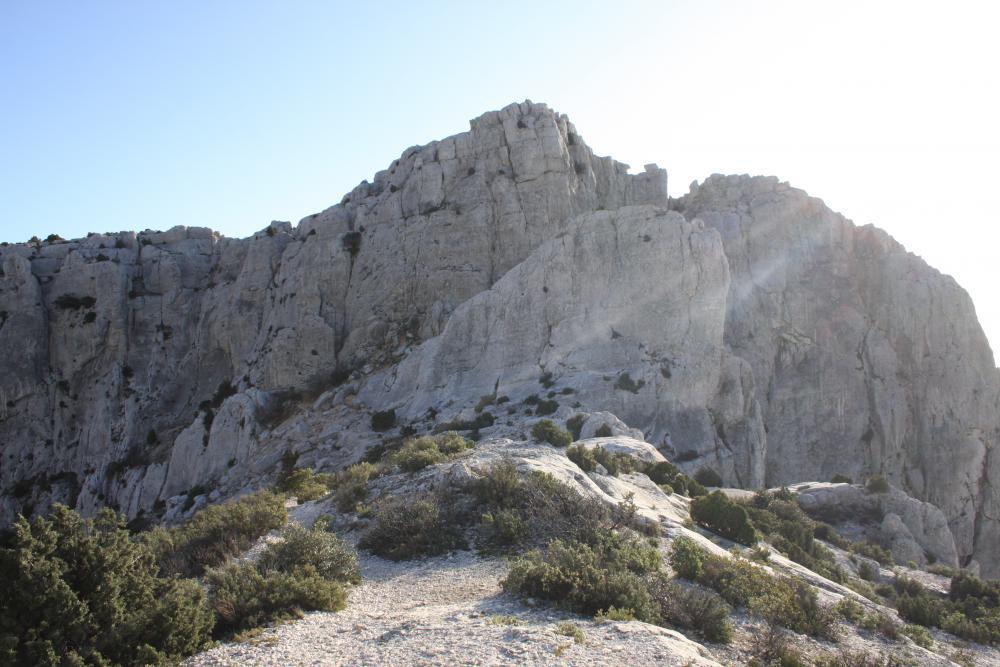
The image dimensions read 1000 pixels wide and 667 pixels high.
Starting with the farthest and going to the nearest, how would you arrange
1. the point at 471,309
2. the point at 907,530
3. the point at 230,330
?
the point at 230,330 < the point at 471,309 < the point at 907,530

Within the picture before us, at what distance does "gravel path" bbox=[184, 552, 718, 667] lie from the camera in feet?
29.0

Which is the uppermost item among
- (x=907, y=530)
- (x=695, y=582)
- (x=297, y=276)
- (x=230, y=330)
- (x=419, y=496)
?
(x=297, y=276)

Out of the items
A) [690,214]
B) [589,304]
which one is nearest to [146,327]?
[589,304]

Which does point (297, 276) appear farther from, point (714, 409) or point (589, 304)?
point (714, 409)

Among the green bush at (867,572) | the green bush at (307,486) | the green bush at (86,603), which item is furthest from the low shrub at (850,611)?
the green bush at (307,486)

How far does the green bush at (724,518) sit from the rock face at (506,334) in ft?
41.9

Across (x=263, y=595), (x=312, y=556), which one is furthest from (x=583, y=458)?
(x=263, y=595)

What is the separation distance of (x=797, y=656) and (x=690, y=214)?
160 ft

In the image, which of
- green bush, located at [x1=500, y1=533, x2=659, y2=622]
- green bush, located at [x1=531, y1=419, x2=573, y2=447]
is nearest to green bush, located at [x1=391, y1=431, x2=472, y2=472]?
green bush, located at [x1=531, y1=419, x2=573, y2=447]

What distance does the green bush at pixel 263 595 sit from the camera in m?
9.92

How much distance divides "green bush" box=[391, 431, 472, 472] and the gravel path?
6.29m

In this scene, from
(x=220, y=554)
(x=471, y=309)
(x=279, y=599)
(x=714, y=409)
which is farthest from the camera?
(x=471, y=309)

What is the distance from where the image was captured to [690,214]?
56.1m

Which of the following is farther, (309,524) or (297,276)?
(297,276)
